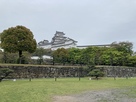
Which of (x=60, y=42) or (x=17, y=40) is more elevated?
(x=60, y=42)

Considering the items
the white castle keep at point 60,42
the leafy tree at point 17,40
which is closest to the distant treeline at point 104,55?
the leafy tree at point 17,40

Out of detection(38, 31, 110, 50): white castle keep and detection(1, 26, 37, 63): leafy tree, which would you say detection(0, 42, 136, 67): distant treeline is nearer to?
detection(1, 26, 37, 63): leafy tree

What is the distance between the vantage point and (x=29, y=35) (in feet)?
79.5

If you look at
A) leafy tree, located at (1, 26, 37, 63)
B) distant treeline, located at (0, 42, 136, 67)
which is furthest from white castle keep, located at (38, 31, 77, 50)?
leafy tree, located at (1, 26, 37, 63)

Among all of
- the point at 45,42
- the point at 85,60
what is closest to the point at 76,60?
the point at 85,60

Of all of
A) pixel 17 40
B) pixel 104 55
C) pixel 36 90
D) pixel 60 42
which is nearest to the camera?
pixel 36 90

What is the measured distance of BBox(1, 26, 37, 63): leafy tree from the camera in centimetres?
2297

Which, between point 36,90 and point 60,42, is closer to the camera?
point 36,90

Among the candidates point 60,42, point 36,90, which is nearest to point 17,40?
point 36,90

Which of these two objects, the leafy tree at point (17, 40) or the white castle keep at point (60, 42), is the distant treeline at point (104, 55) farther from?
the white castle keep at point (60, 42)

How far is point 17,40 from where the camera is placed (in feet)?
75.7

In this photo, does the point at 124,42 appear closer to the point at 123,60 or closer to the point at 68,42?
the point at 123,60

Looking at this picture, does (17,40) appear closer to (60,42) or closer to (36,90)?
(36,90)

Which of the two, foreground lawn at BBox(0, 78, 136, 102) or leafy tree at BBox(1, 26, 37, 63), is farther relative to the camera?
leafy tree at BBox(1, 26, 37, 63)
